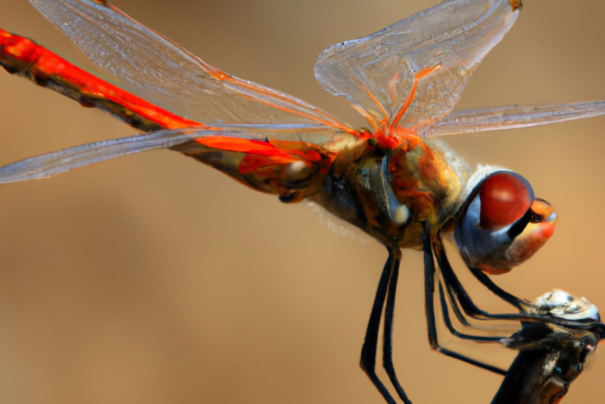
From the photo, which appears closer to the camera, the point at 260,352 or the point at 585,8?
the point at 260,352

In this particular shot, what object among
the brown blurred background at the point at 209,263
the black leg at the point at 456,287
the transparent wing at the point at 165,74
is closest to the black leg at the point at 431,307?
the black leg at the point at 456,287

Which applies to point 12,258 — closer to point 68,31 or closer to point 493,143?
point 68,31

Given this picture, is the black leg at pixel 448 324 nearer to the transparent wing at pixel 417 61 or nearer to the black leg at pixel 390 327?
the black leg at pixel 390 327

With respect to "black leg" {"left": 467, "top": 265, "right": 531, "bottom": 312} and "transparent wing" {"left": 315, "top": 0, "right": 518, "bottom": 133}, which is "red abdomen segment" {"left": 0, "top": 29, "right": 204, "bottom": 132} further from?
"black leg" {"left": 467, "top": 265, "right": 531, "bottom": 312}

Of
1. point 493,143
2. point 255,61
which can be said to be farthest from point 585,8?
point 255,61

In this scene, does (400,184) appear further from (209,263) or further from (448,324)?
(209,263)

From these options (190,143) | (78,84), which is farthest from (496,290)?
(78,84)
